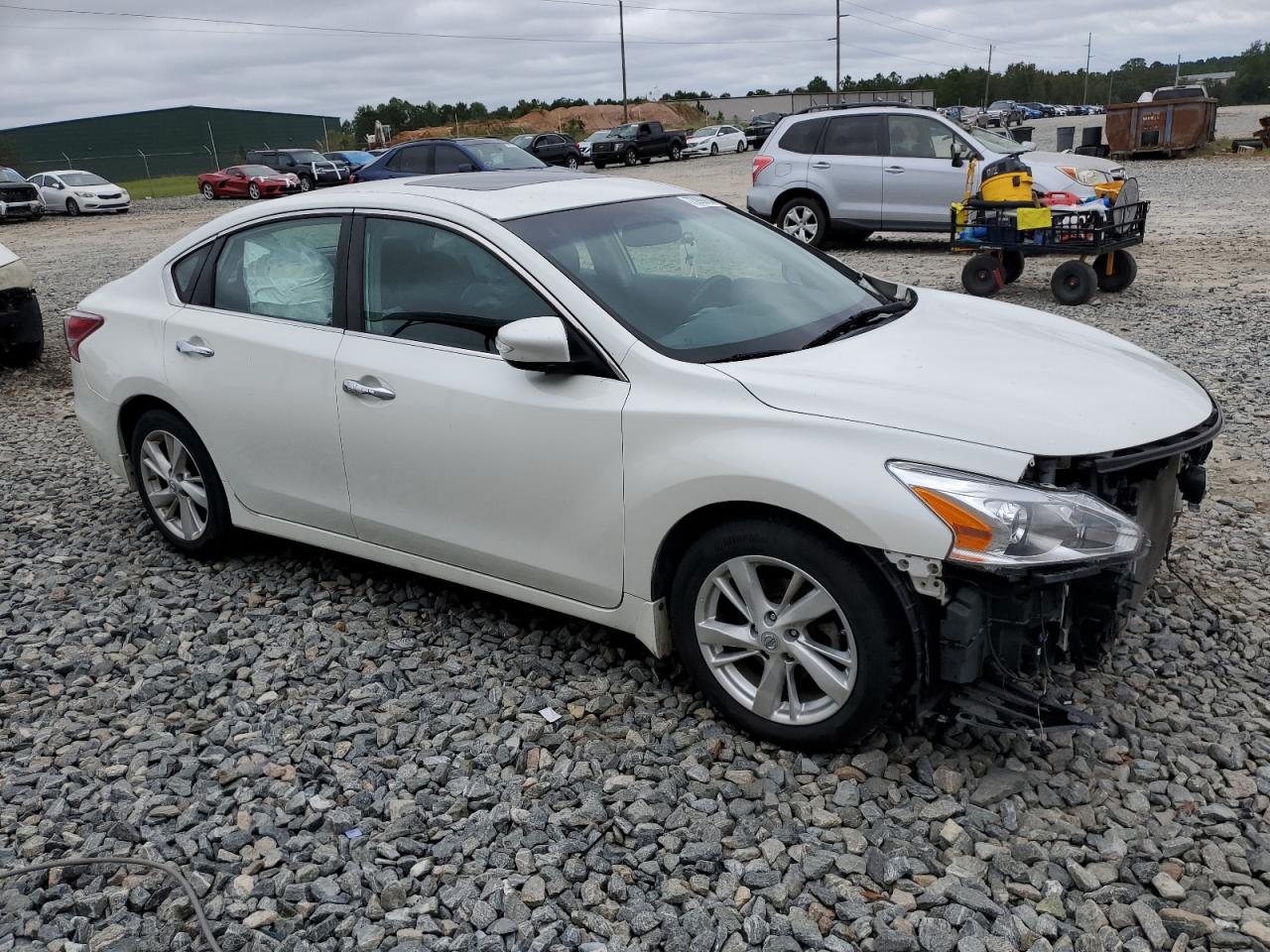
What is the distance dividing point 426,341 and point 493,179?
3.01 feet

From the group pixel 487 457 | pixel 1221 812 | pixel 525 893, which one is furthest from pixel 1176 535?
pixel 525 893

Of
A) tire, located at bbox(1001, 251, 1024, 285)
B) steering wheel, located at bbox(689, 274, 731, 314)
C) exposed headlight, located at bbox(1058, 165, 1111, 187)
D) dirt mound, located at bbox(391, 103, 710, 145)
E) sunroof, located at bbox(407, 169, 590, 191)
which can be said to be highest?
dirt mound, located at bbox(391, 103, 710, 145)

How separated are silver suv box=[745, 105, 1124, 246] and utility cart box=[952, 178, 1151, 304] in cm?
276

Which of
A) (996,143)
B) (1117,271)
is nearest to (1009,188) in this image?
(1117,271)

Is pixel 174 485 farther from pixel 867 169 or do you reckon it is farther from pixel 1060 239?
pixel 867 169

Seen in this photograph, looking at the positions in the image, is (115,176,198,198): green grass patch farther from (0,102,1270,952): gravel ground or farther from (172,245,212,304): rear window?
(0,102,1270,952): gravel ground

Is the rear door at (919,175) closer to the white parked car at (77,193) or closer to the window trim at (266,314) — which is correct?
the window trim at (266,314)

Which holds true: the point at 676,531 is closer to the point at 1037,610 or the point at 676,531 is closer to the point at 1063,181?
the point at 1037,610

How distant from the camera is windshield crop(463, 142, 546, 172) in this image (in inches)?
733

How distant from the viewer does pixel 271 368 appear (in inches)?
168

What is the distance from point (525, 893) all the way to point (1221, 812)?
1.89m

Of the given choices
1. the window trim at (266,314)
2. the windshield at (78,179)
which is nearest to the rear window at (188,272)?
the window trim at (266,314)

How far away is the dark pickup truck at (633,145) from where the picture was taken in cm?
3928

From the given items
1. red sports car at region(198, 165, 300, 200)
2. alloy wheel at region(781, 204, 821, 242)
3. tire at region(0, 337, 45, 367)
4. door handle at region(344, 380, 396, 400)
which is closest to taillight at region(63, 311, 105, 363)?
door handle at region(344, 380, 396, 400)
